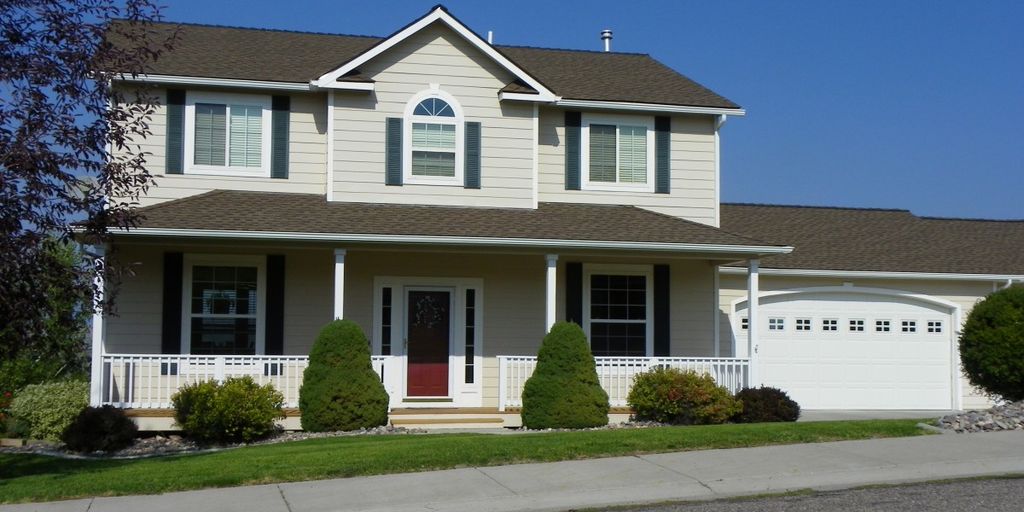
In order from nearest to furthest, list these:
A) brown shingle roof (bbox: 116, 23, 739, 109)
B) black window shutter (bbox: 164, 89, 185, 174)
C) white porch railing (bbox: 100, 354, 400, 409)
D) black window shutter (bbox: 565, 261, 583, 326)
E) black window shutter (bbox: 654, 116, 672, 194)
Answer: white porch railing (bbox: 100, 354, 400, 409) → black window shutter (bbox: 164, 89, 185, 174) → brown shingle roof (bbox: 116, 23, 739, 109) → black window shutter (bbox: 565, 261, 583, 326) → black window shutter (bbox: 654, 116, 672, 194)

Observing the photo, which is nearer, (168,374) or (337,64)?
(168,374)

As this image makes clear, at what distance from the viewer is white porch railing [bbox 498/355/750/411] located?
57.8ft

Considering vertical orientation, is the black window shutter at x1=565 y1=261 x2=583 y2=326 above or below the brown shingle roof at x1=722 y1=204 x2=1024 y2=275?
below

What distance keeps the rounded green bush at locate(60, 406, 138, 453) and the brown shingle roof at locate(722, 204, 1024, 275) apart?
12325 millimetres

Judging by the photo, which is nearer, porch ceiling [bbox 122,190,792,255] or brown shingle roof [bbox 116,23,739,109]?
porch ceiling [bbox 122,190,792,255]

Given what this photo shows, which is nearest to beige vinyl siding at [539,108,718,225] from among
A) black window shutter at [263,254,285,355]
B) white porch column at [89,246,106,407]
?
black window shutter at [263,254,285,355]

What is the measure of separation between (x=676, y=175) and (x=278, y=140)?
7077mm

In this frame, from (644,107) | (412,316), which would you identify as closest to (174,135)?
(412,316)

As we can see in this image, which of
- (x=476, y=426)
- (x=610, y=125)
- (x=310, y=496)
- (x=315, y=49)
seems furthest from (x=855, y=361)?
(x=310, y=496)

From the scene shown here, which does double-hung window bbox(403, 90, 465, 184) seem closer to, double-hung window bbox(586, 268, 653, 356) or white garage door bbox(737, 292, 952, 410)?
double-hung window bbox(586, 268, 653, 356)

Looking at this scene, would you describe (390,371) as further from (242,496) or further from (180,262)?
(242,496)

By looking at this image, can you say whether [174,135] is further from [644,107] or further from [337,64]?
[644,107]

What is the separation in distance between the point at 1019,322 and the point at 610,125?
24.4ft

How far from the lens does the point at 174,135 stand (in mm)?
18094
